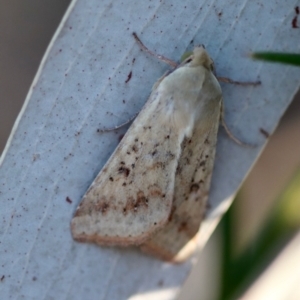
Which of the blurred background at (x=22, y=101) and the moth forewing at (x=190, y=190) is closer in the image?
the moth forewing at (x=190, y=190)

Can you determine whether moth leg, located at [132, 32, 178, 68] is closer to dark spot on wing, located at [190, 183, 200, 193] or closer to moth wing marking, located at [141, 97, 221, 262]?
moth wing marking, located at [141, 97, 221, 262]

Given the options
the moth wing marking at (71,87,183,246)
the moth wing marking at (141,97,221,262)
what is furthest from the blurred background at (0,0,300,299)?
the moth wing marking at (71,87,183,246)

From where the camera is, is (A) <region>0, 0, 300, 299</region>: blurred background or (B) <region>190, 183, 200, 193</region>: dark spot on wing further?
(A) <region>0, 0, 300, 299</region>: blurred background

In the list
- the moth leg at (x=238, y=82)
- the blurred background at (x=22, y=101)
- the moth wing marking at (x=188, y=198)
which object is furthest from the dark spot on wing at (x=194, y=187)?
the moth leg at (x=238, y=82)

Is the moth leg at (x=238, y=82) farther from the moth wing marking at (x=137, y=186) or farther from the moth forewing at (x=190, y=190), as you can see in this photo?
the moth wing marking at (x=137, y=186)

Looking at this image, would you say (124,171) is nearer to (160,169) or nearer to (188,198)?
(160,169)

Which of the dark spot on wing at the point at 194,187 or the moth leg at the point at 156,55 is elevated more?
the moth leg at the point at 156,55

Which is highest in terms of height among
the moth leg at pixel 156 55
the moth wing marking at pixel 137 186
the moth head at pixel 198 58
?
the moth head at pixel 198 58

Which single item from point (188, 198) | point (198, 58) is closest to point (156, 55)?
point (198, 58)
